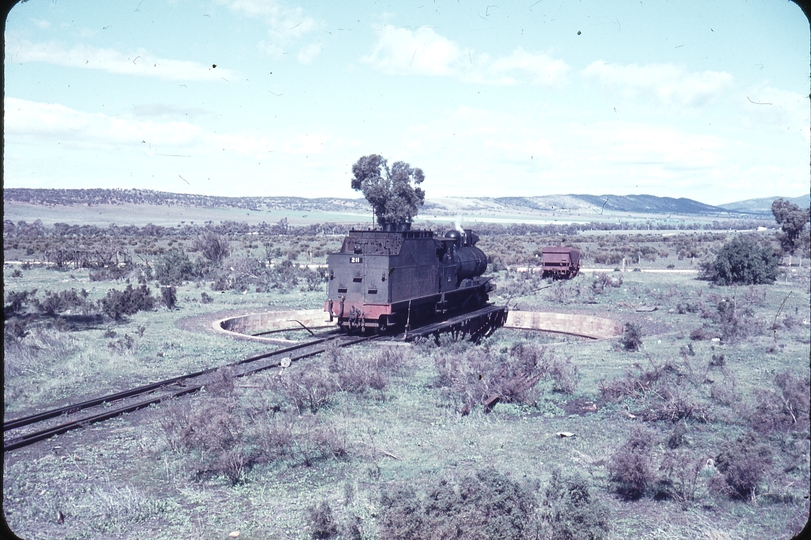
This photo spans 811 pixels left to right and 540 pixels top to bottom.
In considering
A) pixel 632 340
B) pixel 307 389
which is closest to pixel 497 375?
pixel 307 389

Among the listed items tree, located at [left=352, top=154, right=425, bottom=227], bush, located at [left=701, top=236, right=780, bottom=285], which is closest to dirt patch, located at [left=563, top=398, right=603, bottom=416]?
bush, located at [left=701, top=236, right=780, bottom=285]

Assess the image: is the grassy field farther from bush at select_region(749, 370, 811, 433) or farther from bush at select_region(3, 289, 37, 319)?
bush at select_region(3, 289, 37, 319)

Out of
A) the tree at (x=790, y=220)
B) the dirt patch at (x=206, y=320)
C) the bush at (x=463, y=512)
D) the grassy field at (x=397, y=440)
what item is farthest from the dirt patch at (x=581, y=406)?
the tree at (x=790, y=220)

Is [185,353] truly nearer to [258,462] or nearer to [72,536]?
[258,462]

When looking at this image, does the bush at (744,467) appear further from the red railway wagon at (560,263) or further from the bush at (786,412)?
the red railway wagon at (560,263)

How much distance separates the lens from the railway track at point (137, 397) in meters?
10.1

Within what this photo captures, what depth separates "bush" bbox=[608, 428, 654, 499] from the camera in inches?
302

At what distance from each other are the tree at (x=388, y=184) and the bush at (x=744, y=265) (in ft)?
107

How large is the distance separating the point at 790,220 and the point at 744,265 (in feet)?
51.3

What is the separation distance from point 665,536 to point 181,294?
1054 inches

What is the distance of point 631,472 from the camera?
7688 mm

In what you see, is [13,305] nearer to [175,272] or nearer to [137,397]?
[137,397]

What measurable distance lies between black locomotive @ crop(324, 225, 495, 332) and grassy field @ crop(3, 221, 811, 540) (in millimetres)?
1938

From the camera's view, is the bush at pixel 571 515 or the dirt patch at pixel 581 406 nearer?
the bush at pixel 571 515
